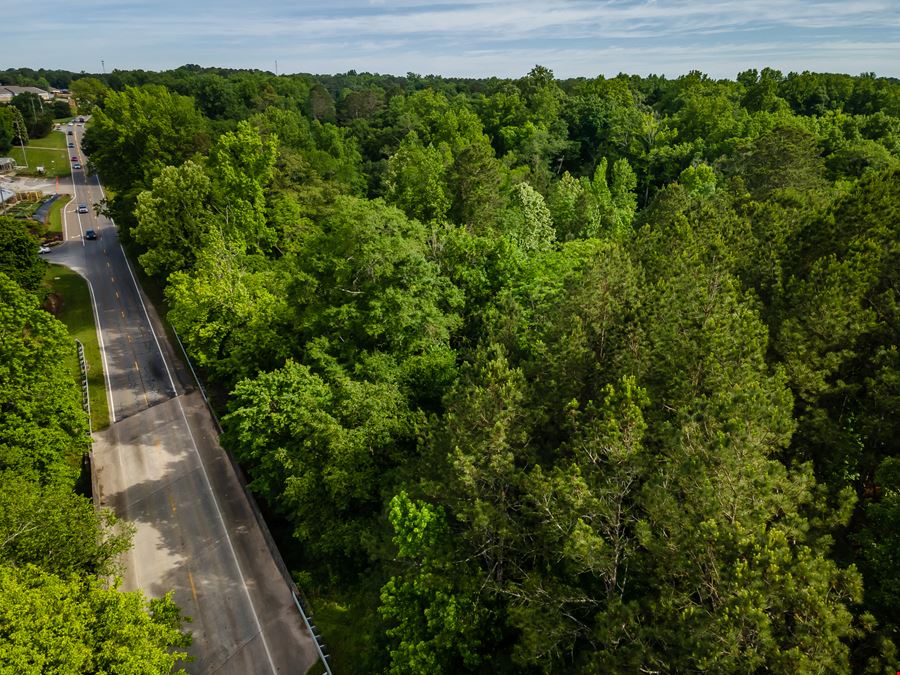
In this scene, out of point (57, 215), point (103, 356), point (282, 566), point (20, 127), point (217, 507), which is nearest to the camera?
point (282, 566)

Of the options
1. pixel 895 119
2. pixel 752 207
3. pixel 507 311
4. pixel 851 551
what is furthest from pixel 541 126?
pixel 851 551

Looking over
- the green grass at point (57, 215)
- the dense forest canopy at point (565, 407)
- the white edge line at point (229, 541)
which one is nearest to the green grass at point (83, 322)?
the white edge line at point (229, 541)

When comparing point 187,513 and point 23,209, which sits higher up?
point 23,209

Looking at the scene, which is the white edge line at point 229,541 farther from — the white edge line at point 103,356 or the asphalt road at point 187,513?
the white edge line at point 103,356

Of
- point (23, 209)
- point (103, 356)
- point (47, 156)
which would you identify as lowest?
point (103, 356)

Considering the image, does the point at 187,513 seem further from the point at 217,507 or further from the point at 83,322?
the point at 83,322

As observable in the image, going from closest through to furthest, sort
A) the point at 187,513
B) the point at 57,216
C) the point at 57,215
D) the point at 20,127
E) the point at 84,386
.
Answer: the point at 187,513
the point at 84,386
the point at 57,216
the point at 57,215
the point at 20,127

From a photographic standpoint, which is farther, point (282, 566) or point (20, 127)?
point (20, 127)

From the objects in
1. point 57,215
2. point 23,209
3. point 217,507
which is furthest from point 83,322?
point 23,209
